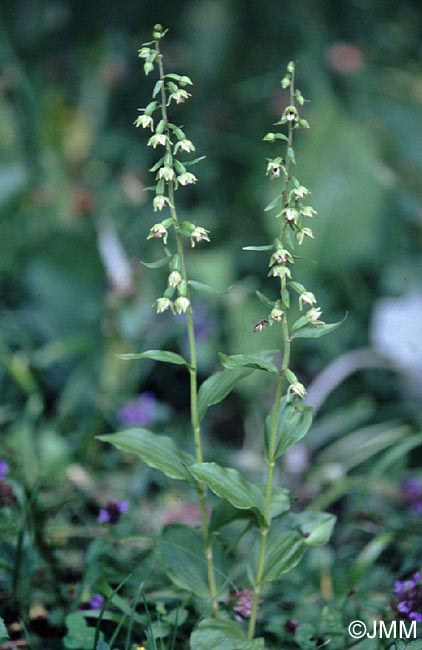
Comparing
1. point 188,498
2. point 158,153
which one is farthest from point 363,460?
point 158,153

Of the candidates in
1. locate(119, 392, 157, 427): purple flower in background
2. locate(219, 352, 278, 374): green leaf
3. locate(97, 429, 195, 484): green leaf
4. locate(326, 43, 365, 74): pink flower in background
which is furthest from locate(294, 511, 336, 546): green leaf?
locate(326, 43, 365, 74): pink flower in background

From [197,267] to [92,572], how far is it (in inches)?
54.3

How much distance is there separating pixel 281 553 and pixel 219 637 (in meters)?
0.17

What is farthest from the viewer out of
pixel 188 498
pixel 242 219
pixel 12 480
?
pixel 242 219

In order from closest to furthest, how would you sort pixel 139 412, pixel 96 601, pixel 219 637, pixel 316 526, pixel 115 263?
pixel 219 637
pixel 316 526
pixel 96 601
pixel 139 412
pixel 115 263

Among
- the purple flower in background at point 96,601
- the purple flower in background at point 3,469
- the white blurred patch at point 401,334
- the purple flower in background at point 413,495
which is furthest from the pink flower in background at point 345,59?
the purple flower in background at point 96,601

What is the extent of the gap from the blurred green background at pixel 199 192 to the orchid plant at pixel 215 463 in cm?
82

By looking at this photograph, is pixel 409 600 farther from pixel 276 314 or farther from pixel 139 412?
pixel 139 412

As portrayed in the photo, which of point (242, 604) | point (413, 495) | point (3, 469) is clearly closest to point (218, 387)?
point (242, 604)

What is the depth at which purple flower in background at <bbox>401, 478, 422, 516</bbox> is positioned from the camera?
1.91 metres

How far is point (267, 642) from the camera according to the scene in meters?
1.43

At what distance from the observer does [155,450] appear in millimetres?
1275

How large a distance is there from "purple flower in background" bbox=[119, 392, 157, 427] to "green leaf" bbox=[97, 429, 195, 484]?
2.82 feet

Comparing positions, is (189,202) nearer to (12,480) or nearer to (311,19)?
(311,19)
